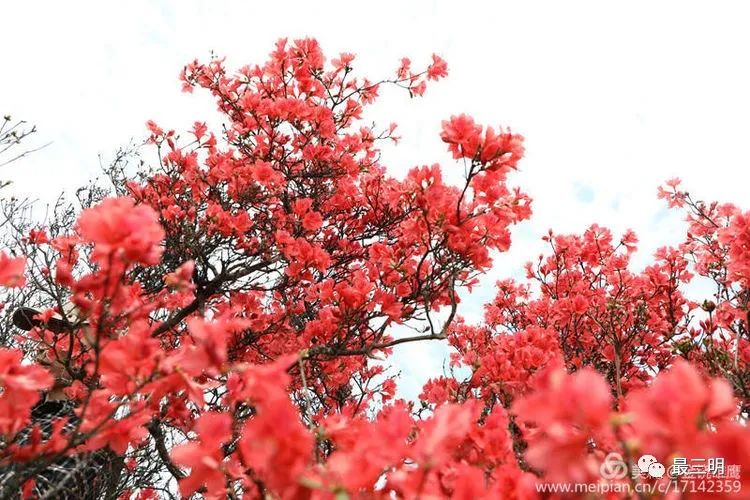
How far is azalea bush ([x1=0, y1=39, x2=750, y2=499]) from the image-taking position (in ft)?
3.00

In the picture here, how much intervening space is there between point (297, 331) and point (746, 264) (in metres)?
3.53

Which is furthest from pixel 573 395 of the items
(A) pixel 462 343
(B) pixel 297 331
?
(A) pixel 462 343

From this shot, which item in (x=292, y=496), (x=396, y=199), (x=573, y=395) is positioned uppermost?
(x=396, y=199)

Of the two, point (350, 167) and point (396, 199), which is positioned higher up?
point (350, 167)

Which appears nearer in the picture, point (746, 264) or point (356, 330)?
point (746, 264)

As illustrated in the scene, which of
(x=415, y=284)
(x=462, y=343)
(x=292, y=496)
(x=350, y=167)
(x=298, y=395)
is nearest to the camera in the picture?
(x=292, y=496)

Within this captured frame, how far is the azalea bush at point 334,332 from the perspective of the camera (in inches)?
36.0

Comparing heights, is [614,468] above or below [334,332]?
below

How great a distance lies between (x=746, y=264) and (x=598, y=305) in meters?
2.45

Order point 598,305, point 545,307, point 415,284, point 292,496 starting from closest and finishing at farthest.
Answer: point 292,496
point 415,284
point 598,305
point 545,307

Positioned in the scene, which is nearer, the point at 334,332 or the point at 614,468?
the point at 614,468

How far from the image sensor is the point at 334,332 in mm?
3568

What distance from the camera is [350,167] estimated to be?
519cm

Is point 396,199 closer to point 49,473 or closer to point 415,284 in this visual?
point 415,284
